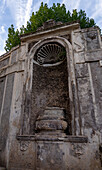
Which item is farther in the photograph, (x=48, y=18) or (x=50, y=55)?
(x=48, y=18)

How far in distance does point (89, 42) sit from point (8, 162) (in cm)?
476

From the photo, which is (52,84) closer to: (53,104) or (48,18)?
(53,104)

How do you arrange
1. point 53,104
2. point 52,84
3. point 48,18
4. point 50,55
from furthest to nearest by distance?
point 48,18 < point 50,55 < point 52,84 < point 53,104

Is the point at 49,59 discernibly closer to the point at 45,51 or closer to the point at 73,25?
the point at 45,51

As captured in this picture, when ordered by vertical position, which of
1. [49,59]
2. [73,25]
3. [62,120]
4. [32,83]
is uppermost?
[73,25]

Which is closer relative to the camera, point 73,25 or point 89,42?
point 89,42

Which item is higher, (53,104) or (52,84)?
(52,84)

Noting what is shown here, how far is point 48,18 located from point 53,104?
5708 millimetres

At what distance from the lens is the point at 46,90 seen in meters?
4.97

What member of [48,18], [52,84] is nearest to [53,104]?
[52,84]

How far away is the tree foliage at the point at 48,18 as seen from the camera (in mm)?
7816

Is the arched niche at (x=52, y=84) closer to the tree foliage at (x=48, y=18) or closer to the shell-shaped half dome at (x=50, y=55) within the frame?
the shell-shaped half dome at (x=50, y=55)

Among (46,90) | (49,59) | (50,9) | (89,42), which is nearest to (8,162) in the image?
(46,90)

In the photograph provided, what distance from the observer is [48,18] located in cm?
784
